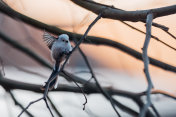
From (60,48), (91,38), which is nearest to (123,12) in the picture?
(60,48)

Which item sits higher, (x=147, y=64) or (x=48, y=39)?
(x=48, y=39)

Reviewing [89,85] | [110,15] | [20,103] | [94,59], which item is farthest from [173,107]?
[94,59]

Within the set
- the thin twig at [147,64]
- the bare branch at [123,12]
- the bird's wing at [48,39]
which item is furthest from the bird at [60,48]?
the thin twig at [147,64]

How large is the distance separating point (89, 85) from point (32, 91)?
0.26 m

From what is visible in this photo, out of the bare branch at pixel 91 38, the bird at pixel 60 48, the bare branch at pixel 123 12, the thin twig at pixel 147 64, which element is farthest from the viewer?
the bare branch at pixel 91 38

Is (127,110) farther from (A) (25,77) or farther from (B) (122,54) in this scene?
(A) (25,77)

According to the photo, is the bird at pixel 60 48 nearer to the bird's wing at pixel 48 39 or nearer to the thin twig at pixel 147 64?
the bird's wing at pixel 48 39

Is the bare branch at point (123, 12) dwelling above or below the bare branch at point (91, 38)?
below

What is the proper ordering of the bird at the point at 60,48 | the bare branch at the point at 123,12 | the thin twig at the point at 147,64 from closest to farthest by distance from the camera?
the thin twig at the point at 147,64 < the bare branch at the point at 123,12 < the bird at the point at 60,48

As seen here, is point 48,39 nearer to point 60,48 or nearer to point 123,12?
point 60,48

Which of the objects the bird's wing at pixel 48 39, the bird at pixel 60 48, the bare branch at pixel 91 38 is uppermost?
the bare branch at pixel 91 38

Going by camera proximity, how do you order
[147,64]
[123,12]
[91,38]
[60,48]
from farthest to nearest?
[91,38] → [60,48] → [123,12] → [147,64]

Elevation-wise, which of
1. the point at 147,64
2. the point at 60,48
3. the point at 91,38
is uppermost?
the point at 91,38

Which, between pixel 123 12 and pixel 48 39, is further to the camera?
pixel 48 39
